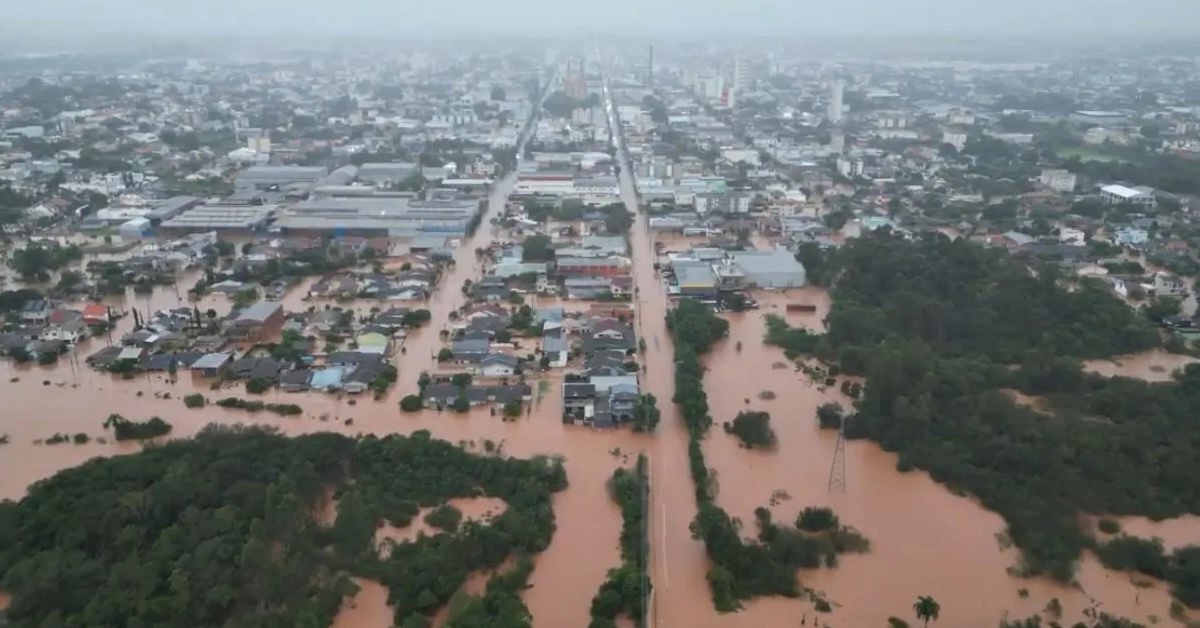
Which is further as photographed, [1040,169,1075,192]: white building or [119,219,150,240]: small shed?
[1040,169,1075,192]: white building

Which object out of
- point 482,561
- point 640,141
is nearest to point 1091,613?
point 482,561

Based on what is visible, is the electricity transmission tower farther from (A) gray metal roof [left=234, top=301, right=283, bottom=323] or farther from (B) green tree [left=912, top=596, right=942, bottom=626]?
(A) gray metal roof [left=234, top=301, right=283, bottom=323]

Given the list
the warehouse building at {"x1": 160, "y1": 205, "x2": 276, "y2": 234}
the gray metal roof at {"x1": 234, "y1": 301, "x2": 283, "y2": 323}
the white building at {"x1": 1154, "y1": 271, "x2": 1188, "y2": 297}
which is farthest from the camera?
the warehouse building at {"x1": 160, "y1": 205, "x2": 276, "y2": 234}

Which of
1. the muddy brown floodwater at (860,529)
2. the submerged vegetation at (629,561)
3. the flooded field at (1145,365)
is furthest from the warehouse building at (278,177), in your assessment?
the flooded field at (1145,365)

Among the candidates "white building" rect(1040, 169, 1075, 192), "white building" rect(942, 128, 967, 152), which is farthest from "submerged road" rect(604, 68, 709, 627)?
"white building" rect(942, 128, 967, 152)

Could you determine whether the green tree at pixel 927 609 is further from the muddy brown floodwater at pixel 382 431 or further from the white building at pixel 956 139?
the white building at pixel 956 139

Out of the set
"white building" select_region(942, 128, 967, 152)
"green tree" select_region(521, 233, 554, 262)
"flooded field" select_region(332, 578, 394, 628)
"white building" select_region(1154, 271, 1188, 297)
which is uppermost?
"white building" select_region(942, 128, 967, 152)

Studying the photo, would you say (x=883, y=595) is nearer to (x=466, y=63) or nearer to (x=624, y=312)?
(x=624, y=312)
